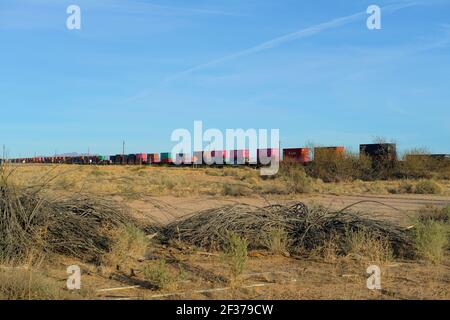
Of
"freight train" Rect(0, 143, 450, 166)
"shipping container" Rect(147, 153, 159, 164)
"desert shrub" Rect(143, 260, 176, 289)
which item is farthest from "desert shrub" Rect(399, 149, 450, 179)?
"shipping container" Rect(147, 153, 159, 164)

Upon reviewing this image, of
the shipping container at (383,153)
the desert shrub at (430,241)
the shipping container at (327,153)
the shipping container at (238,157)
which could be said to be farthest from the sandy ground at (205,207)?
the shipping container at (238,157)

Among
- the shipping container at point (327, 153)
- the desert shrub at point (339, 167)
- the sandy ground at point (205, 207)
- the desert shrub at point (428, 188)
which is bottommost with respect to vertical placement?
the sandy ground at point (205, 207)

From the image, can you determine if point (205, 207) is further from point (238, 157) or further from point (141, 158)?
point (141, 158)

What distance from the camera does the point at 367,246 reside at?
11.2m

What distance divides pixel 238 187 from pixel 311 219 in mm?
16487

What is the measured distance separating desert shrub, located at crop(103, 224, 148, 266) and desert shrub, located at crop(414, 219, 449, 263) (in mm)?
5757

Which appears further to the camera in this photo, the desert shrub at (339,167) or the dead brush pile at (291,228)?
the desert shrub at (339,167)

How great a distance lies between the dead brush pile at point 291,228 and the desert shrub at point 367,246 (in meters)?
0.12

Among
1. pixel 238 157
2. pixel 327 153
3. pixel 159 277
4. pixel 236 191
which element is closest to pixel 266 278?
pixel 159 277

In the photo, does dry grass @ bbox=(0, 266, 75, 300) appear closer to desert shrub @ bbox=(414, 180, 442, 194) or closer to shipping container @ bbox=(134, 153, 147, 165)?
desert shrub @ bbox=(414, 180, 442, 194)

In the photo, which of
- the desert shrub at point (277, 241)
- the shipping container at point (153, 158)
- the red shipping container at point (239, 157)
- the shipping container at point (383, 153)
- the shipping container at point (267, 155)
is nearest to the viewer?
the desert shrub at point (277, 241)

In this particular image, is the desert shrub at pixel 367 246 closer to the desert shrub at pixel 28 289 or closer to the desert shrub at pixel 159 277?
the desert shrub at pixel 159 277

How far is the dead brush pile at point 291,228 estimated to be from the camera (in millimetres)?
12016

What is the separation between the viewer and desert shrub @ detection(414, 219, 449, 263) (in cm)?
1110
